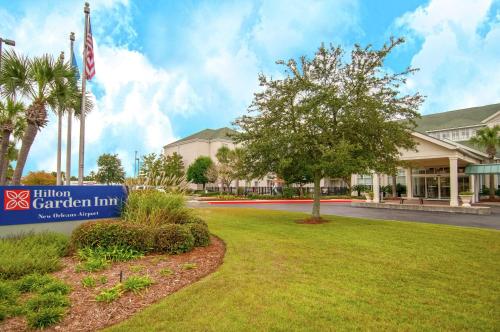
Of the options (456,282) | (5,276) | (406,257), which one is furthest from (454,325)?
(5,276)

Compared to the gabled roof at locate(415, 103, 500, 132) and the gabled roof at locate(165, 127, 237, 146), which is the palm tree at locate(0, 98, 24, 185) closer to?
the gabled roof at locate(415, 103, 500, 132)

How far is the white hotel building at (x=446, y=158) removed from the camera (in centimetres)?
2259

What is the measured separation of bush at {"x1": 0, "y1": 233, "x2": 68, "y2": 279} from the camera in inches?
222

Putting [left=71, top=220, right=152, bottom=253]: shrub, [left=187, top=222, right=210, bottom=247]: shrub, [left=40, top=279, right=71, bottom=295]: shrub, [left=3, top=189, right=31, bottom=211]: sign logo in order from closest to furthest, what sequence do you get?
[left=40, top=279, right=71, bottom=295]: shrub → [left=71, top=220, right=152, bottom=253]: shrub → [left=3, top=189, right=31, bottom=211]: sign logo → [left=187, top=222, right=210, bottom=247]: shrub

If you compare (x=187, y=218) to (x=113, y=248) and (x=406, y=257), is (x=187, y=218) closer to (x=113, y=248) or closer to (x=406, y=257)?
(x=113, y=248)

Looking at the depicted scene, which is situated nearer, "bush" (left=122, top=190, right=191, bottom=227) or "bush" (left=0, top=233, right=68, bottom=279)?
"bush" (left=0, top=233, right=68, bottom=279)

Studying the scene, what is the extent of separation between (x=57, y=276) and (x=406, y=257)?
7269 mm

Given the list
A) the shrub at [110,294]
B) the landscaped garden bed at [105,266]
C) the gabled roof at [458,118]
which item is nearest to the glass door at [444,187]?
the gabled roof at [458,118]

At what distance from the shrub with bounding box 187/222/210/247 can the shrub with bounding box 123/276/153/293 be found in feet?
8.26

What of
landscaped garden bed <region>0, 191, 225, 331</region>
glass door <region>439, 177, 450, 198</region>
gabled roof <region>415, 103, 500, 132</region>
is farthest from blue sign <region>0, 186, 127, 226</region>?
gabled roof <region>415, 103, 500, 132</region>

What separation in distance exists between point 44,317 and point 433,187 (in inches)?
1284

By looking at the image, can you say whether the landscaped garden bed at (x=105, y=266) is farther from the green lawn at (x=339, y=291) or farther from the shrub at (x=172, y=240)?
the green lawn at (x=339, y=291)

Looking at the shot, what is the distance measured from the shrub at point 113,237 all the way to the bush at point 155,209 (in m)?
0.84

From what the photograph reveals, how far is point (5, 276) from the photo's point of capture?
5.46m
